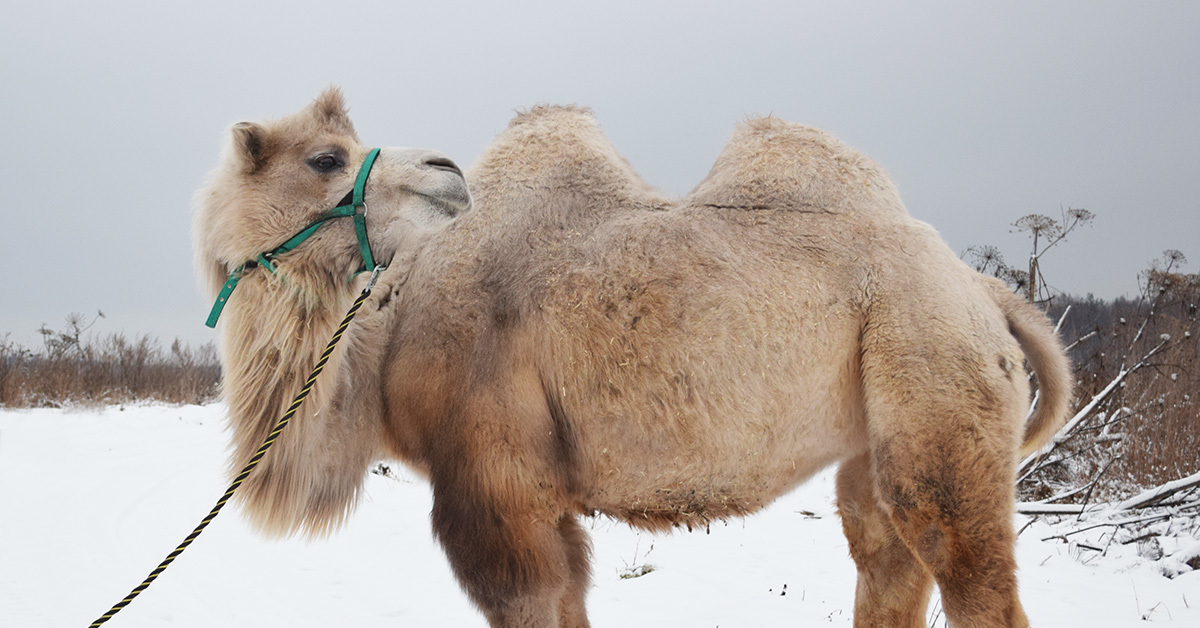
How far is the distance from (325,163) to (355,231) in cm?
30

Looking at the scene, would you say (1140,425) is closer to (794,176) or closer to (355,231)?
(794,176)

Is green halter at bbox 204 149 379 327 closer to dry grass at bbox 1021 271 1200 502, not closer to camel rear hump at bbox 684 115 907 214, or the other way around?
camel rear hump at bbox 684 115 907 214

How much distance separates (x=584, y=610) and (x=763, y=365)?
4.47ft

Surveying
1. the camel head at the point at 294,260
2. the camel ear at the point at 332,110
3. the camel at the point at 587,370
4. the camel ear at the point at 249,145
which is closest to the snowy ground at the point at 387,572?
the camel head at the point at 294,260

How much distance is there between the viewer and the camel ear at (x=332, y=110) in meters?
3.05

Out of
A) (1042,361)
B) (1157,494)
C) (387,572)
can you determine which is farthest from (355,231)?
(1157,494)

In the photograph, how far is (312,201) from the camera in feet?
9.41

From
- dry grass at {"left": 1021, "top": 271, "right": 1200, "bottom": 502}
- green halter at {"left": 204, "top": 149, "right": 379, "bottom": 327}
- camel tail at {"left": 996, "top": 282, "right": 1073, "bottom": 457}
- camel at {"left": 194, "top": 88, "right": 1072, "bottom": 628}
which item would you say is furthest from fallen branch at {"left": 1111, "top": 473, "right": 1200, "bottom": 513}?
green halter at {"left": 204, "top": 149, "right": 379, "bottom": 327}

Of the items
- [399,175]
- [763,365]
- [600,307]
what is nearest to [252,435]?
[399,175]

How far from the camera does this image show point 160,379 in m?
23.4

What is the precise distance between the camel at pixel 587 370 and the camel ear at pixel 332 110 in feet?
0.03

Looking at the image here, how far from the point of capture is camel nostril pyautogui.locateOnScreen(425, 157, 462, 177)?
284 cm

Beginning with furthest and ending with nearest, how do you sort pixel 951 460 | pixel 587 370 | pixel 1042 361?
pixel 1042 361 < pixel 587 370 < pixel 951 460

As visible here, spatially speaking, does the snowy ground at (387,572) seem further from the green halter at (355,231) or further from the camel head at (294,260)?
the green halter at (355,231)
